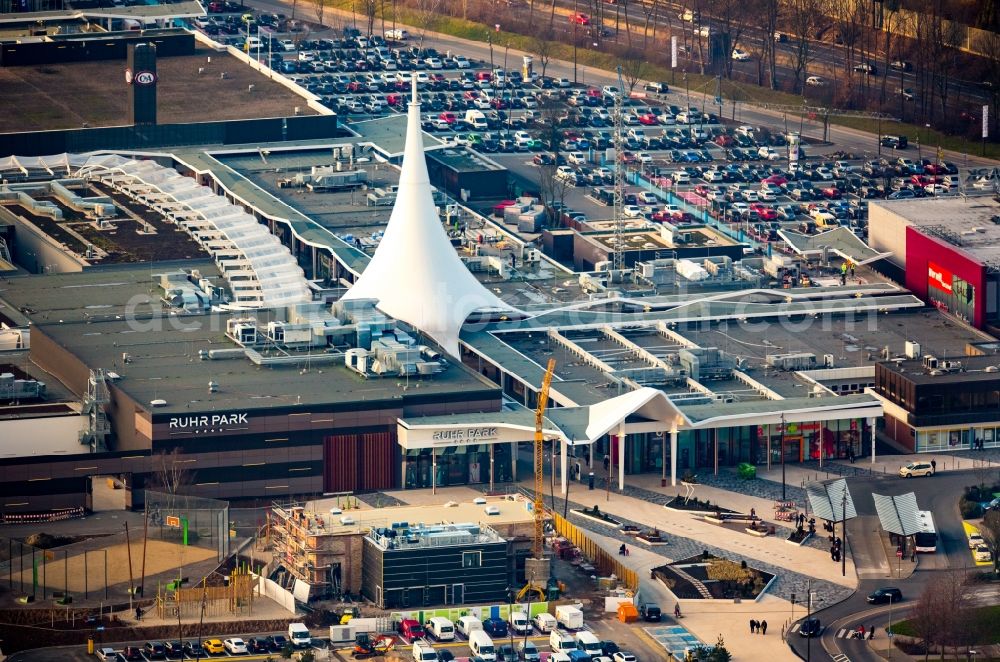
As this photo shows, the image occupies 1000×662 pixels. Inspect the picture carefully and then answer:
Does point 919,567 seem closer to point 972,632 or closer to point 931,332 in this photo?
point 972,632

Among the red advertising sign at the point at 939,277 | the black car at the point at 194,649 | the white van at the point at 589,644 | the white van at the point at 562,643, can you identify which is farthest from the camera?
the red advertising sign at the point at 939,277

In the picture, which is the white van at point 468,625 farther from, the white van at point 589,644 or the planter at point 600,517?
the planter at point 600,517

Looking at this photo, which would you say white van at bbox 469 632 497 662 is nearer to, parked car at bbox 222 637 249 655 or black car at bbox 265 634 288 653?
black car at bbox 265 634 288 653

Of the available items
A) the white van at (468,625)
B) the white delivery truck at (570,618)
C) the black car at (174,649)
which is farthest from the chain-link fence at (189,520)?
the white delivery truck at (570,618)

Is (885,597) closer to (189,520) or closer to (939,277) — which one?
(189,520)

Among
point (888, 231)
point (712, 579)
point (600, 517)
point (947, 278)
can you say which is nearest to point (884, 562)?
Answer: point (712, 579)

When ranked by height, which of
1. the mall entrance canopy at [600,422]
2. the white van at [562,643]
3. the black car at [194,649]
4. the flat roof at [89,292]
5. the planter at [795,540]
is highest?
the flat roof at [89,292]

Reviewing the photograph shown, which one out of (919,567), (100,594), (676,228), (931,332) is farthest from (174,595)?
(676,228)

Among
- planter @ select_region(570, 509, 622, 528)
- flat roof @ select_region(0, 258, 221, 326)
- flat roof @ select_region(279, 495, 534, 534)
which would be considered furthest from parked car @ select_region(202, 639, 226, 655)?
flat roof @ select_region(0, 258, 221, 326)
